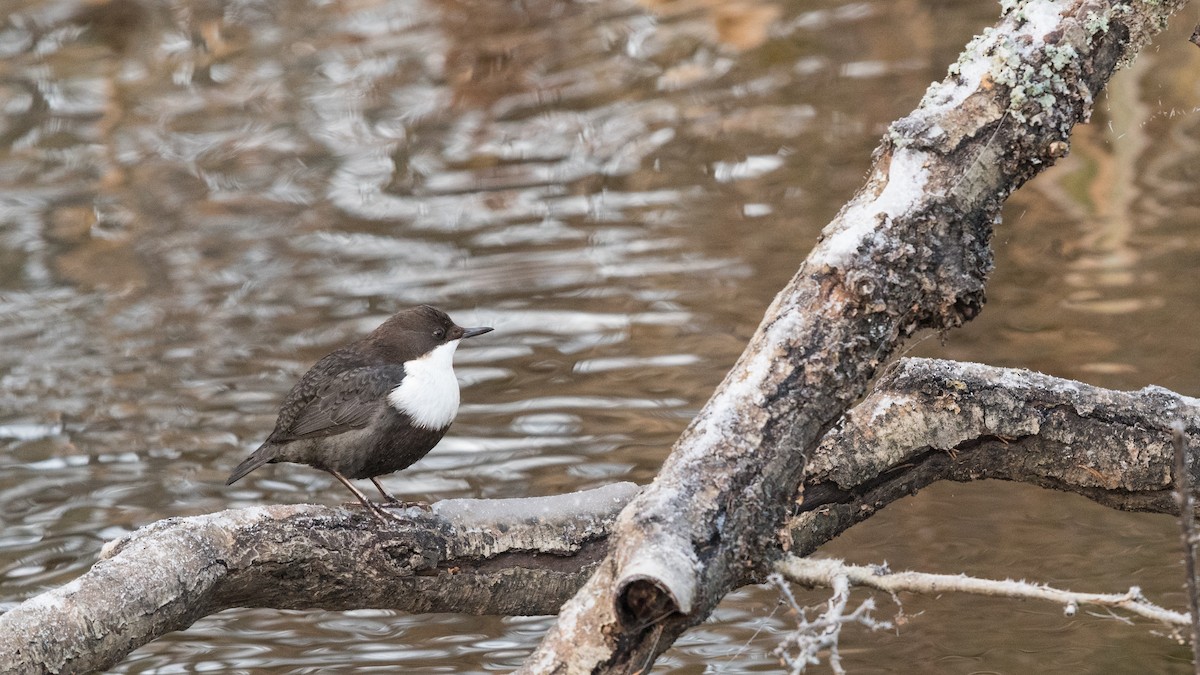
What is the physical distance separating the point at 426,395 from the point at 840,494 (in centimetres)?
113

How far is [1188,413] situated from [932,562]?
5.14 feet

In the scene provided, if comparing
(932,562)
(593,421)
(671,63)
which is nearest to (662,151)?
(671,63)

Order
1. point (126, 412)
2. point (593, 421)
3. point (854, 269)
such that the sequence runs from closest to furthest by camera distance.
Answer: point (854, 269) < point (593, 421) < point (126, 412)

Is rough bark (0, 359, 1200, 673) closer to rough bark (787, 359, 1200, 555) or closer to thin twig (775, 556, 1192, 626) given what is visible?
rough bark (787, 359, 1200, 555)

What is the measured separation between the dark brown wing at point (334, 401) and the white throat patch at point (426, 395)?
30 mm

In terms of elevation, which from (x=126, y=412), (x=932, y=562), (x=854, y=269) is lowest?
(x=932, y=562)

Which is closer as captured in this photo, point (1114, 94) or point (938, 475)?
point (938, 475)

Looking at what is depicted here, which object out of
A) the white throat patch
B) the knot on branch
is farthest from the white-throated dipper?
the knot on branch

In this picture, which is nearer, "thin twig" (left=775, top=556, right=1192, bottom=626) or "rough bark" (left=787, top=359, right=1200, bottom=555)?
"thin twig" (left=775, top=556, right=1192, bottom=626)

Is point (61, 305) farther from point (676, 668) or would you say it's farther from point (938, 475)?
point (938, 475)

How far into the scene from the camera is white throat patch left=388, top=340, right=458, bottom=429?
143 inches

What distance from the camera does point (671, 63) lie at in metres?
10.7

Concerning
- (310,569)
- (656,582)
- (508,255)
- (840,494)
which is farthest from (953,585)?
(508,255)

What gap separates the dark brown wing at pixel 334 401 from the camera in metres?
3.59
